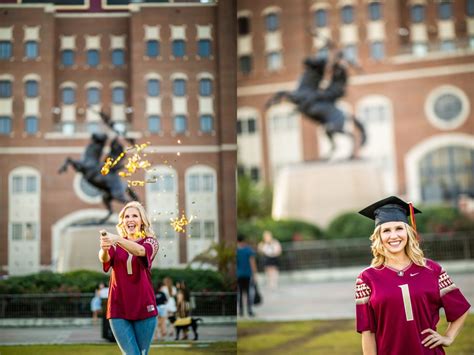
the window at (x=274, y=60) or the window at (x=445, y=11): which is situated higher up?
the window at (x=445, y=11)

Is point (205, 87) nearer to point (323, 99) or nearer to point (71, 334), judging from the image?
point (71, 334)

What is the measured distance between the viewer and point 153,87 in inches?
301

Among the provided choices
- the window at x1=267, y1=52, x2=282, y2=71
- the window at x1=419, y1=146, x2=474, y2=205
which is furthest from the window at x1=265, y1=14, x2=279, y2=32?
the window at x1=419, y1=146, x2=474, y2=205

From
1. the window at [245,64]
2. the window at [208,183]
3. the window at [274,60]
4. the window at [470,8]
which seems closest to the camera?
the window at [208,183]

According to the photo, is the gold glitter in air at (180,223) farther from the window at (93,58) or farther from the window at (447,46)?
the window at (447,46)

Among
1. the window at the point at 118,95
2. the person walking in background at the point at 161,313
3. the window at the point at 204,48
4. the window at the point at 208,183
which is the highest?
the window at the point at 204,48

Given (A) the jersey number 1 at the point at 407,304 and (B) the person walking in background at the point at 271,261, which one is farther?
(B) the person walking in background at the point at 271,261

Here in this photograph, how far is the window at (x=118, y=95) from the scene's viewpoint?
299 inches

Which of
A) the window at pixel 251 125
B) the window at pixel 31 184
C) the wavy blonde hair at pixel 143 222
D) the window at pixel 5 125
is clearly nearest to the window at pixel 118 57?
the window at pixel 5 125

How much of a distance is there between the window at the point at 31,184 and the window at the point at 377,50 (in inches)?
998

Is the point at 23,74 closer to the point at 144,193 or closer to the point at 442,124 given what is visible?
the point at 144,193

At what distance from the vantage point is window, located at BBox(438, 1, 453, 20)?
29.6m

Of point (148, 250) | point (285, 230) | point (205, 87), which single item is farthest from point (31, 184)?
point (285, 230)

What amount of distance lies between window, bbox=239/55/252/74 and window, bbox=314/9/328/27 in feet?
11.6
